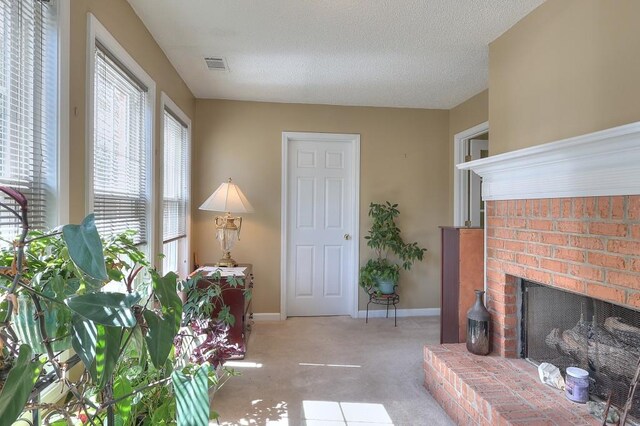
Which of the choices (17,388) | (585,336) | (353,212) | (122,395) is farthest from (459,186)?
(17,388)

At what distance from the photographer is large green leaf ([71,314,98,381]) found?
0.64m

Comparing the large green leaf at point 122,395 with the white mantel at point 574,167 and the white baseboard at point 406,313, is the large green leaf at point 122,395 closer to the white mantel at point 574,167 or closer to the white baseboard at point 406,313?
the white mantel at point 574,167

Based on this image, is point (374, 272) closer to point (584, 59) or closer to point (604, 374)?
point (604, 374)

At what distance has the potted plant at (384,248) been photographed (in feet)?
11.8

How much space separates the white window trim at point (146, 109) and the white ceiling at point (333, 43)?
36 cm

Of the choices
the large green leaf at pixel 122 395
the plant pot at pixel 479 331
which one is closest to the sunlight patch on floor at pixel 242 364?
the plant pot at pixel 479 331

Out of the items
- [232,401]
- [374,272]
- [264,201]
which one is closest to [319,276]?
[374,272]

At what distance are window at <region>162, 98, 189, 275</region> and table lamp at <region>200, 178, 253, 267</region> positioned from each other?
0.27 metres

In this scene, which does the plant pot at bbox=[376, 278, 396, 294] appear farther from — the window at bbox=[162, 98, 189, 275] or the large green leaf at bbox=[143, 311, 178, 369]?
the large green leaf at bbox=[143, 311, 178, 369]

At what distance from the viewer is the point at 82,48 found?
4.83 feet

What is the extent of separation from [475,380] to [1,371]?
197 centimetres

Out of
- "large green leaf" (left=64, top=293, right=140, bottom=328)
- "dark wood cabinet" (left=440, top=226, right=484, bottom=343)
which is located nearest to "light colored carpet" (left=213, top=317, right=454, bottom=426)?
"dark wood cabinet" (left=440, top=226, right=484, bottom=343)

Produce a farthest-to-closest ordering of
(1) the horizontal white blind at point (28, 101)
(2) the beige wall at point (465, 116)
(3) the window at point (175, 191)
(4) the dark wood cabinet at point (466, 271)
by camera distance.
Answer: (2) the beige wall at point (465, 116)
(3) the window at point (175, 191)
(4) the dark wood cabinet at point (466, 271)
(1) the horizontal white blind at point (28, 101)

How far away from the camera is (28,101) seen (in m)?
1.23
